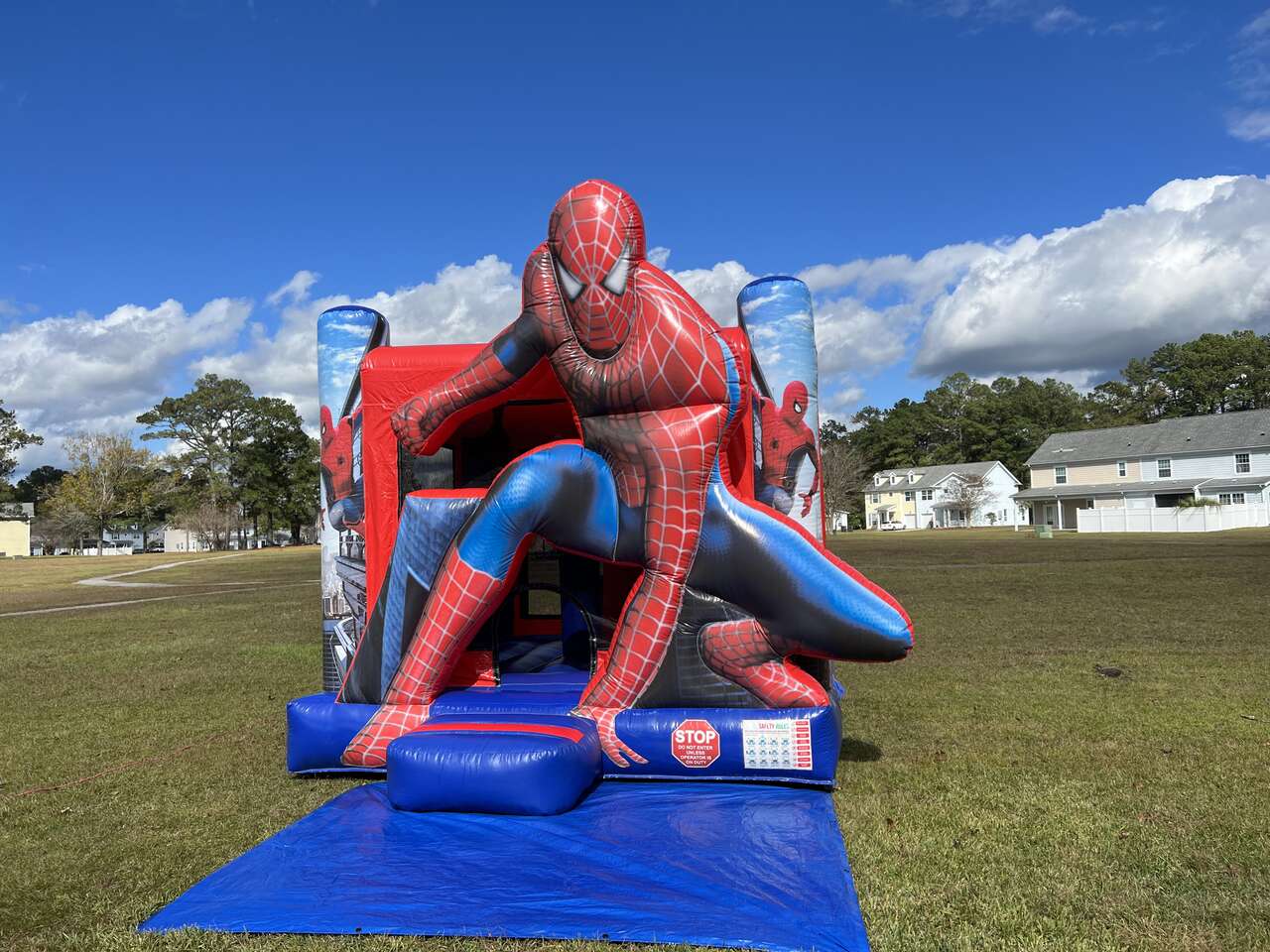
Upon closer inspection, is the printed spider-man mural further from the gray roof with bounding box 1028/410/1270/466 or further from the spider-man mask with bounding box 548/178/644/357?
the gray roof with bounding box 1028/410/1270/466

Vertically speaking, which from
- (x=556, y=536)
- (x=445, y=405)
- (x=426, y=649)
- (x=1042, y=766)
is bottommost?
(x=1042, y=766)

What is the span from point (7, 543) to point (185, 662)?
50.6 metres

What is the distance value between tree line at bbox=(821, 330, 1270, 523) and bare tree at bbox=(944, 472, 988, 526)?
591cm

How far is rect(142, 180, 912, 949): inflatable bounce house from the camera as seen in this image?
13.5ft

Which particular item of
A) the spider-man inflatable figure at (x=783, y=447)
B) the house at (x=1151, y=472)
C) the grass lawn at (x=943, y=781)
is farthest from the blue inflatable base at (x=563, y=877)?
the house at (x=1151, y=472)

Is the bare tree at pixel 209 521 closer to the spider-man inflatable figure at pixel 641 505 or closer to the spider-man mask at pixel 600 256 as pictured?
the spider-man inflatable figure at pixel 641 505

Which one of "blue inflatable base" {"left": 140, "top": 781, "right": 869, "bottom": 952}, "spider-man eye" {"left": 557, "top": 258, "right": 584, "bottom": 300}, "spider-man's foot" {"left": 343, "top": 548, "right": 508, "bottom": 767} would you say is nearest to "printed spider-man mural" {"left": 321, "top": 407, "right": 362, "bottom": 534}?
"spider-man's foot" {"left": 343, "top": 548, "right": 508, "bottom": 767}

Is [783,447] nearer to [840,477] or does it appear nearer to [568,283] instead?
[568,283]

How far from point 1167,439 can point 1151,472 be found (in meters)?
1.89

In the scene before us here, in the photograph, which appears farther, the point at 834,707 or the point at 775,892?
the point at 834,707

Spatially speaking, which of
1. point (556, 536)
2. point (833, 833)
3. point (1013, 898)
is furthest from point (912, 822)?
point (556, 536)

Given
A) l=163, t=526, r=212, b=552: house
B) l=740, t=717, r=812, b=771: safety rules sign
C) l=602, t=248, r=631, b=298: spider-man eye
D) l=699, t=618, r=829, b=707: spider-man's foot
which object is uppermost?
l=602, t=248, r=631, b=298: spider-man eye

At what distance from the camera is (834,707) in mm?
5441

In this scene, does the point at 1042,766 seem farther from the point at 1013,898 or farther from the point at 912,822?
the point at 1013,898
